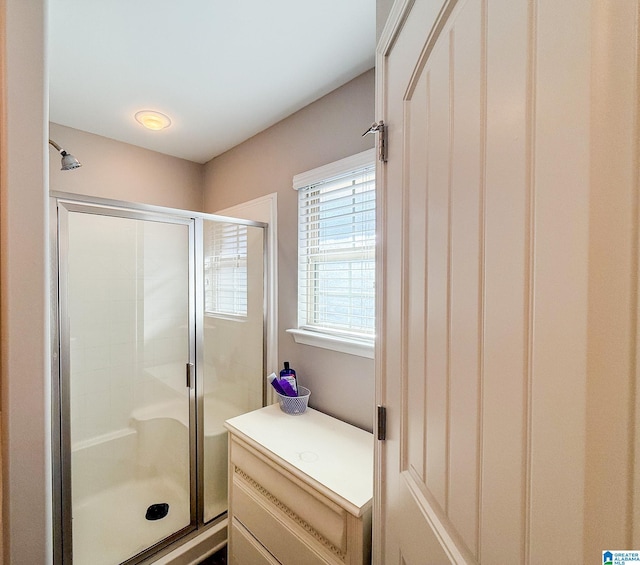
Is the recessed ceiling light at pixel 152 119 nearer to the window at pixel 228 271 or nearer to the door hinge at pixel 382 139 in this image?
the window at pixel 228 271

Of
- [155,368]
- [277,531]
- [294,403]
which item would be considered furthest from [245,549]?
[155,368]

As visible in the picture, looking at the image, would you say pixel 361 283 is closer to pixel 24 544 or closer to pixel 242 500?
pixel 242 500

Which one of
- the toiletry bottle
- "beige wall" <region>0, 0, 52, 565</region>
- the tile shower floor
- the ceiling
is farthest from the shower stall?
"beige wall" <region>0, 0, 52, 565</region>

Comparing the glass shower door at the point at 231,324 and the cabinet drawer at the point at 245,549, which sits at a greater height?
the glass shower door at the point at 231,324

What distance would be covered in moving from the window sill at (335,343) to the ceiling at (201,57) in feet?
4.20

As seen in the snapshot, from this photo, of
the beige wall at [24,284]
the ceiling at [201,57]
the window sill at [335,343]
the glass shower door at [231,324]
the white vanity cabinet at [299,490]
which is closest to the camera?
the beige wall at [24,284]

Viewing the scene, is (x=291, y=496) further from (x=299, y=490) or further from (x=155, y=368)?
(x=155, y=368)

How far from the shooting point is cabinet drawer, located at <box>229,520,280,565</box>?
1.18 metres

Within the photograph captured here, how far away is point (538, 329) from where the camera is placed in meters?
0.31

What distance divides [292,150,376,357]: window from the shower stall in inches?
15.0

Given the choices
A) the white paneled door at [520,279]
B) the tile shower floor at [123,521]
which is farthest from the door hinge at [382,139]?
the tile shower floor at [123,521]

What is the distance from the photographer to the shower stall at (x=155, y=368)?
5.01 ft

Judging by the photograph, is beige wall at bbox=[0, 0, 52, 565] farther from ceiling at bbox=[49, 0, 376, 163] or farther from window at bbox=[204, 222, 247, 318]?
window at bbox=[204, 222, 247, 318]

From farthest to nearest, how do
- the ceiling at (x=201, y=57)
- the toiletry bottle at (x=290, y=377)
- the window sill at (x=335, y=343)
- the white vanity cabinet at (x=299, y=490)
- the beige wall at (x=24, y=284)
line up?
the toiletry bottle at (x=290, y=377) < the window sill at (x=335, y=343) < the ceiling at (x=201, y=57) < the white vanity cabinet at (x=299, y=490) < the beige wall at (x=24, y=284)
